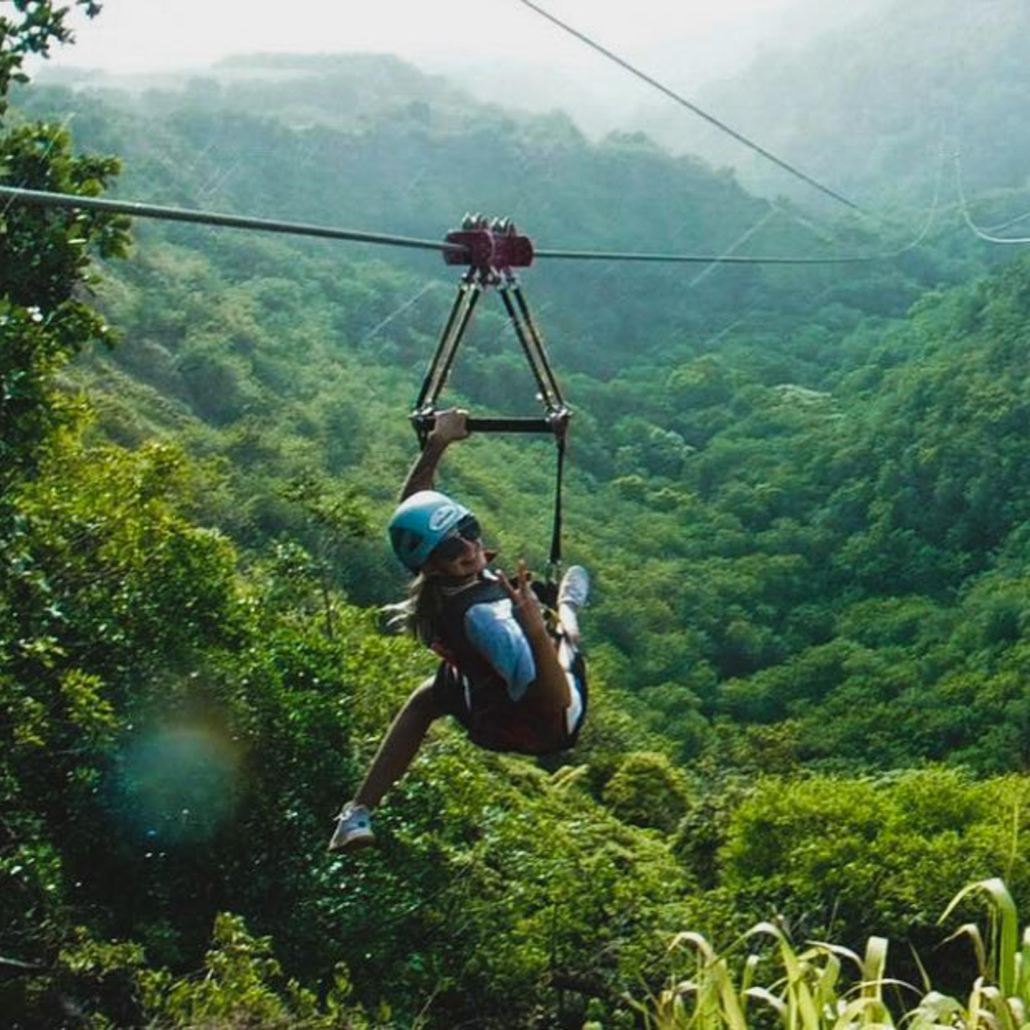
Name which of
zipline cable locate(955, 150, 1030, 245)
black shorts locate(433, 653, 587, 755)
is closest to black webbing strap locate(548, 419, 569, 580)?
black shorts locate(433, 653, 587, 755)

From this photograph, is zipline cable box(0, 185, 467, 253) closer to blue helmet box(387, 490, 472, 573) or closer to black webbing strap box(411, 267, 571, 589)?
black webbing strap box(411, 267, 571, 589)

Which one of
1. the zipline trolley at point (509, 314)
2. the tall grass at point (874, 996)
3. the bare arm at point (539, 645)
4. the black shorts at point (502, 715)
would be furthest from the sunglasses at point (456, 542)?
the tall grass at point (874, 996)

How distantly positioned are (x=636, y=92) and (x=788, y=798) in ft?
400

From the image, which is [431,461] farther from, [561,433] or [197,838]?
[197,838]

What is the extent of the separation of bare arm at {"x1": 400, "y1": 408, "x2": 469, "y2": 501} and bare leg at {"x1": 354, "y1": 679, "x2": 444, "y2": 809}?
1.51 ft

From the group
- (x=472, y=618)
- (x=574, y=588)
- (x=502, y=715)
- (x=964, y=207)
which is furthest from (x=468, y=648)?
(x=964, y=207)

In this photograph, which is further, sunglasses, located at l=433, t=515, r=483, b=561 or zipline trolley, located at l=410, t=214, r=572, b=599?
zipline trolley, located at l=410, t=214, r=572, b=599

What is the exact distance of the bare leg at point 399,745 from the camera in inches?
141

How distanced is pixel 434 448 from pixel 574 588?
0.70 m

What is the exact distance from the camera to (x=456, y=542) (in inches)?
126

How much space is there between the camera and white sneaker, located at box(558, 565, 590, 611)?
13.1ft

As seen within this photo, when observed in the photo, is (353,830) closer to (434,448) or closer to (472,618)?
(472,618)

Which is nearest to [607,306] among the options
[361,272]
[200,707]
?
[361,272]

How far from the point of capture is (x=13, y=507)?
6.01 metres
